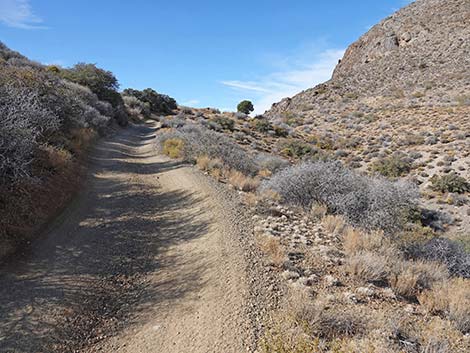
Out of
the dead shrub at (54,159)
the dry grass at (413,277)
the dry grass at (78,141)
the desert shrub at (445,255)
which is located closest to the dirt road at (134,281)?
the dead shrub at (54,159)

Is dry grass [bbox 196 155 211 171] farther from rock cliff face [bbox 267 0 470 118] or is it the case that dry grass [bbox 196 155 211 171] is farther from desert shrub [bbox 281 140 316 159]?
rock cliff face [bbox 267 0 470 118]

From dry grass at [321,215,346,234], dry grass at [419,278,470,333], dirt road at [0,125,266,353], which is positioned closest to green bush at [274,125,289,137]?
dirt road at [0,125,266,353]

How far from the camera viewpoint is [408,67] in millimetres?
45125

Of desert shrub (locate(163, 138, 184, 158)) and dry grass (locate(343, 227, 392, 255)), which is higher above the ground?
desert shrub (locate(163, 138, 184, 158))

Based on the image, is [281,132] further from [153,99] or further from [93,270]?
[153,99]

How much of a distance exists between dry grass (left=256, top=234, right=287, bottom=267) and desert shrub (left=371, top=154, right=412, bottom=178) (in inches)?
694

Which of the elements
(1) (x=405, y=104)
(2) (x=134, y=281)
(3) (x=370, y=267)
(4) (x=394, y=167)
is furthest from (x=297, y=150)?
(2) (x=134, y=281)

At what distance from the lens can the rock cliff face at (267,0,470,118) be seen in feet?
124

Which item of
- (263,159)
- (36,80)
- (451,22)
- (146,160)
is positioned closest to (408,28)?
(451,22)

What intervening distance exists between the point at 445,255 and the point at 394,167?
15.2 metres

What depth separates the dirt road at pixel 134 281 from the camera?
4.26 m

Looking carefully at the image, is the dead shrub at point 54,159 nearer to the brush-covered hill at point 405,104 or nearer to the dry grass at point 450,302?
the dry grass at point 450,302

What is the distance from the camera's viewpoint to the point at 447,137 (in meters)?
24.7

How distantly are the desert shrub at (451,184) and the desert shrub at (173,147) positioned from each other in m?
15.4
